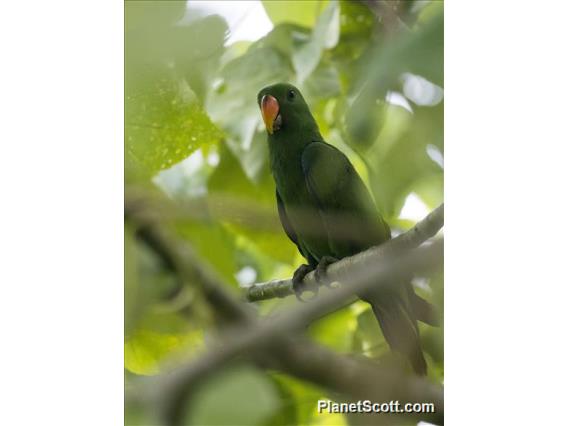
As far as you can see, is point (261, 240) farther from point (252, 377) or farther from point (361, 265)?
point (252, 377)

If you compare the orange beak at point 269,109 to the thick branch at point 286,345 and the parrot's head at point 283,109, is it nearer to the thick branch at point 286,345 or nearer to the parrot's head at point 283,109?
the parrot's head at point 283,109

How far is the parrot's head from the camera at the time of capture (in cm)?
151

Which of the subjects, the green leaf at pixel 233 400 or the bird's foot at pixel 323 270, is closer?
the green leaf at pixel 233 400

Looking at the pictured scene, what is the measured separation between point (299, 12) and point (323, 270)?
0.49 metres

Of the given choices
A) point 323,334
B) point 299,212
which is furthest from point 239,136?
point 323,334

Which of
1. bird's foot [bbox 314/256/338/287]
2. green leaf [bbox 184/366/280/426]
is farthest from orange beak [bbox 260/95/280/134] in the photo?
green leaf [bbox 184/366/280/426]

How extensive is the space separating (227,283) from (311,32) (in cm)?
52

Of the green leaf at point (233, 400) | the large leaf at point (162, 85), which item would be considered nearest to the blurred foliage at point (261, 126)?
the large leaf at point (162, 85)

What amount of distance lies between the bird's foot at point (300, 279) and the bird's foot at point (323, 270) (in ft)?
0.07

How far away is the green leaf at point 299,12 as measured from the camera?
152 centimetres

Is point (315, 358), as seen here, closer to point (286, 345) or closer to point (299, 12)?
point (286, 345)

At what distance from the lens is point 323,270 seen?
1.48 m

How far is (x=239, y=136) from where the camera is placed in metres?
1.53

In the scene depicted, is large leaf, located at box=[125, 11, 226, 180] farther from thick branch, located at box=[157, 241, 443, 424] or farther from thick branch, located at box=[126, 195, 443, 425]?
thick branch, located at box=[157, 241, 443, 424]
